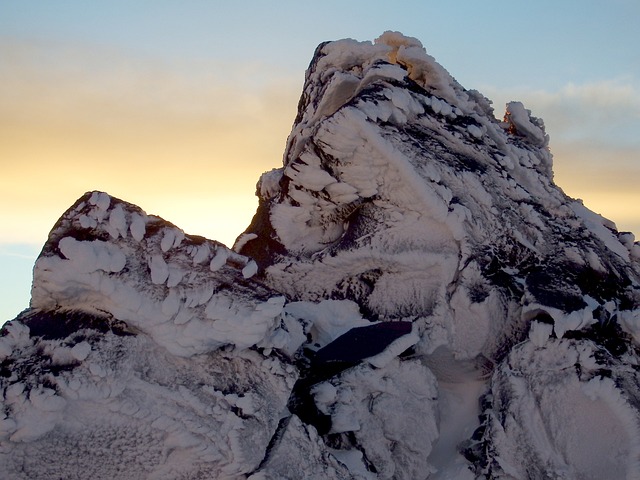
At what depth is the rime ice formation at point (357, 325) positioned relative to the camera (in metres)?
2.15

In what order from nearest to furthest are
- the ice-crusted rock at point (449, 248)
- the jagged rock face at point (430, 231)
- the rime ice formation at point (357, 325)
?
the rime ice formation at point (357, 325), the ice-crusted rock at point (449, 248), the jagged rock face at point (430, 231)

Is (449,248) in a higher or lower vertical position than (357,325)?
higher

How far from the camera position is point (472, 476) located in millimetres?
2479

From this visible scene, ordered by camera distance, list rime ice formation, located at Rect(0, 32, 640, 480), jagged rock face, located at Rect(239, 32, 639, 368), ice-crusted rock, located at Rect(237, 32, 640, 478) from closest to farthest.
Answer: rime ice formation, located at Rect(0, 32, 640, 480)
ice-crusted rock, located at Rect(237, 32, 640, 478)
jagged rock face, located at Rect(239, 32, 639, 368)

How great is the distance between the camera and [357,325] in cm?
281

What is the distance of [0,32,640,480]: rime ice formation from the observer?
215cm

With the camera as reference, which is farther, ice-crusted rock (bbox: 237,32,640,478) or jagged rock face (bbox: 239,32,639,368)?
jagged rock face (bbox: 239,32,639,368)

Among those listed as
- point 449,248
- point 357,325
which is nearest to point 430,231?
point 449,248

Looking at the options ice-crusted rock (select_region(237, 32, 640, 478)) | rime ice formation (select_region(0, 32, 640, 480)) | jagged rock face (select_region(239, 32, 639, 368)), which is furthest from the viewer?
jagged rock face (select_region(239, 32, 639, 368))

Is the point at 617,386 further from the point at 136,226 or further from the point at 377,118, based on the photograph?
the point at 136,226

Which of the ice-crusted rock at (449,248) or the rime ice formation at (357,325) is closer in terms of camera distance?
the rime ice formation at (357,325)

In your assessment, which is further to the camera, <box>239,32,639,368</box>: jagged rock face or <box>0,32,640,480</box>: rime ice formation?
<box>239,32,639,368</box>: jagged rock face

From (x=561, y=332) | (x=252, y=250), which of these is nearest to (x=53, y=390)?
(x=252, y=250)

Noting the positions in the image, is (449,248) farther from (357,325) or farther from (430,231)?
(357,325)
